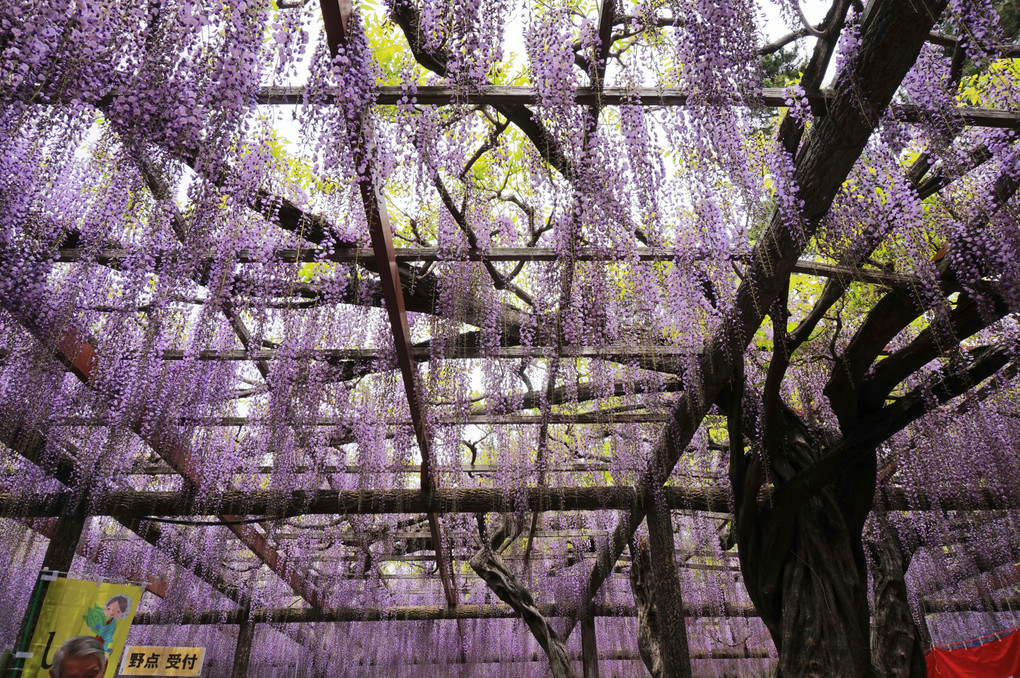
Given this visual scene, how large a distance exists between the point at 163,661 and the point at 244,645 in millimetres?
1806

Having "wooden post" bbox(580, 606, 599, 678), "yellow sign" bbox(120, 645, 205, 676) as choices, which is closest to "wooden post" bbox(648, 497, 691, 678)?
"wooden post" bbox(580, 606, 599, 678)

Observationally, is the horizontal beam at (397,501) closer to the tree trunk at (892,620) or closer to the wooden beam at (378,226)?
the tree trunk at (892,620)

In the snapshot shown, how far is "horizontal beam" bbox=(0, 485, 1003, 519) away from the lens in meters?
5.02

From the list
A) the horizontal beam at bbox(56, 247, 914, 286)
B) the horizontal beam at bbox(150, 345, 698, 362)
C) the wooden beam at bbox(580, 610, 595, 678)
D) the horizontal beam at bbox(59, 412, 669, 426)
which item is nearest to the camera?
the horizontal beam at bbox(56, 247, 914, 286)

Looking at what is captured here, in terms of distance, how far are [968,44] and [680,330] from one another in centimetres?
211

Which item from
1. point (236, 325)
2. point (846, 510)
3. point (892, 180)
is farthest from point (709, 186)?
point (236, 325)

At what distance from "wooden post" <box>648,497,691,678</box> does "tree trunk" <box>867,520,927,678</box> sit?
1268 mm

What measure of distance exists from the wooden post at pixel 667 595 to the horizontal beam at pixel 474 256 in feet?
7.67

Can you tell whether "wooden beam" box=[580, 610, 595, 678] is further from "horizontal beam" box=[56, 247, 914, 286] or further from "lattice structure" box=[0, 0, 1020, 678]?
"horizontal beam" box=[56, 247, 914, 286]

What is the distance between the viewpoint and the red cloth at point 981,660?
7.27 meters

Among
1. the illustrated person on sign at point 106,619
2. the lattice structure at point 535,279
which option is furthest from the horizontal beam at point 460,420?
the illustrated person on sign at point 106,619

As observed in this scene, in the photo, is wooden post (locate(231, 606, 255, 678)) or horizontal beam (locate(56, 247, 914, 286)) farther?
wooden post (locate(231, 606, 255, 678))

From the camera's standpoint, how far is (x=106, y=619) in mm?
4102

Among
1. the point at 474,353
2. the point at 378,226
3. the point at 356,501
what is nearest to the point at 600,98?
the point at 378,226
